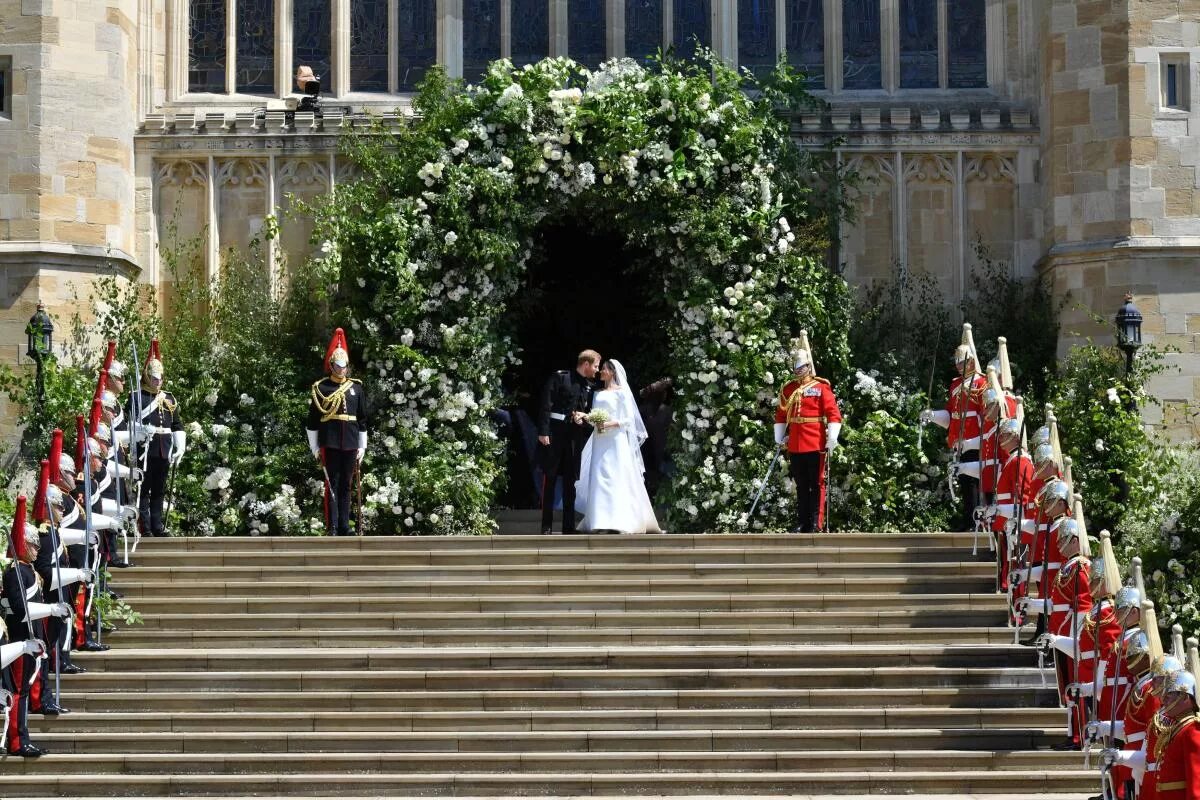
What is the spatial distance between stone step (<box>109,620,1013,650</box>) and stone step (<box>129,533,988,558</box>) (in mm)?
1430

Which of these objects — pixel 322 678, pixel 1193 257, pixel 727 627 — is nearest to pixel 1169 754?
pixel 727 627

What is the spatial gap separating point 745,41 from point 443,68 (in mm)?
3593


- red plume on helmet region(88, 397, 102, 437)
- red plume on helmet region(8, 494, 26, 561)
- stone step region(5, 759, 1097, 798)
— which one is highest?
red plume on helmet region(88, 397, 102, 437)

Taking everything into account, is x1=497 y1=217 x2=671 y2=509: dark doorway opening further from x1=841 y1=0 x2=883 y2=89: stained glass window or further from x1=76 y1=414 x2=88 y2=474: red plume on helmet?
x1=76 y1=414 x2=88 y2=474: red plume on helmet

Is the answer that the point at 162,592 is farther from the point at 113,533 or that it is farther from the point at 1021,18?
the point at 1021,18

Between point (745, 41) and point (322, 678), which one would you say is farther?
point (745, 41)

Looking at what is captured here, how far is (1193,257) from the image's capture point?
2133 centimetres

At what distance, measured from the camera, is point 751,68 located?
933 inches

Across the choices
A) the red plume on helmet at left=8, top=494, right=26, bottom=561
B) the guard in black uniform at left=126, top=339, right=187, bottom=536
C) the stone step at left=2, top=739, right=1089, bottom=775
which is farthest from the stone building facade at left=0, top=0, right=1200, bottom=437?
the stone step at left=2, top=739, right=1089, bottom=775

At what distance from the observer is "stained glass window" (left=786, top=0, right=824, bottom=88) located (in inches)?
932

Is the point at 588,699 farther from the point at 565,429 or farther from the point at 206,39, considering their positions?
the point at 206,39

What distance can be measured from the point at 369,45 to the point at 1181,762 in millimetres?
14619

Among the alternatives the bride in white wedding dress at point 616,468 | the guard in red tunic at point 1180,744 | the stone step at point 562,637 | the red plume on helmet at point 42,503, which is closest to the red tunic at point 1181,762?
the guard in red tunic at point 1180,744

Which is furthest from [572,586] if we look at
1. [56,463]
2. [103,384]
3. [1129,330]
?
[1129,330]
